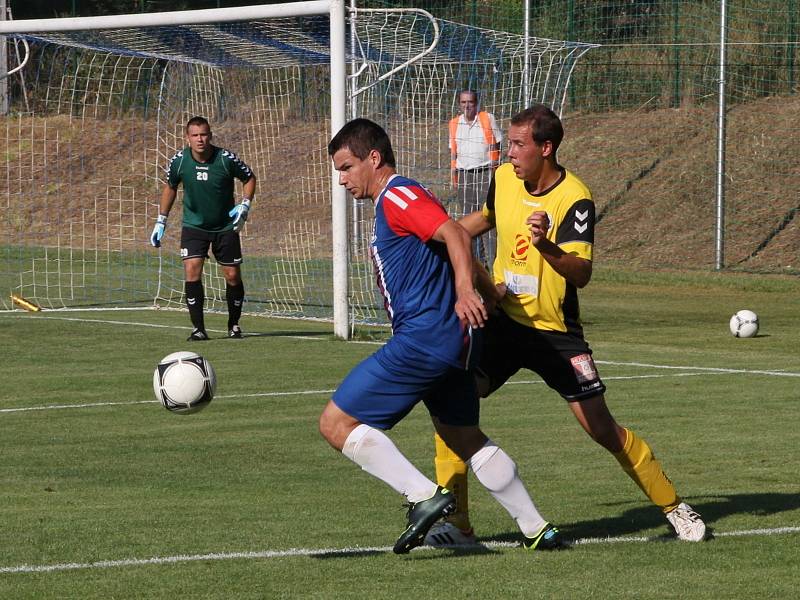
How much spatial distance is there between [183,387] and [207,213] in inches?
273

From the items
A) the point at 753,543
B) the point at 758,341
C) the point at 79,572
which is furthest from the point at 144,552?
the point at 758,341

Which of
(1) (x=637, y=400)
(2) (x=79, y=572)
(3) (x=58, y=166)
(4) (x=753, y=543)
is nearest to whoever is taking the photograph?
(2) (x=79, y=572)

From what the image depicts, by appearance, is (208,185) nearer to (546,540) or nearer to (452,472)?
(452,472)

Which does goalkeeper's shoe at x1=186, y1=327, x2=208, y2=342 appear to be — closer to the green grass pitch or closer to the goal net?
the green grass pitch

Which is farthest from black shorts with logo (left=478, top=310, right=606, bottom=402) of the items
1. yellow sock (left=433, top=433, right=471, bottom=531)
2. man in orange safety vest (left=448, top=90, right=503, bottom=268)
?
man in orange safety vest (left=448, top=90, right=503, bottom=268)

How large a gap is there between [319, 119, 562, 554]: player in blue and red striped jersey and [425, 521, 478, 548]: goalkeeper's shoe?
1.32 ft

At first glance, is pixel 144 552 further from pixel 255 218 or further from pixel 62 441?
pixel 255 218

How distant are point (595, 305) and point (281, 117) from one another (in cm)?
692

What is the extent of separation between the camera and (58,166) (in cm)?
3012

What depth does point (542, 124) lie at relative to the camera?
6.67 meters

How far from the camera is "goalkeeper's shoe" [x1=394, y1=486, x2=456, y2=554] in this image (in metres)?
5.98

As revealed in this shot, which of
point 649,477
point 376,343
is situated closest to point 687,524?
point 649,477

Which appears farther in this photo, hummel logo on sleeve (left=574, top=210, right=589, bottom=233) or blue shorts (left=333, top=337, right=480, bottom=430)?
hummel logo on sleeve (left=574, top=210, right=589, bottom=233)

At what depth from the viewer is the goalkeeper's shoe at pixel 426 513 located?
236 inches
